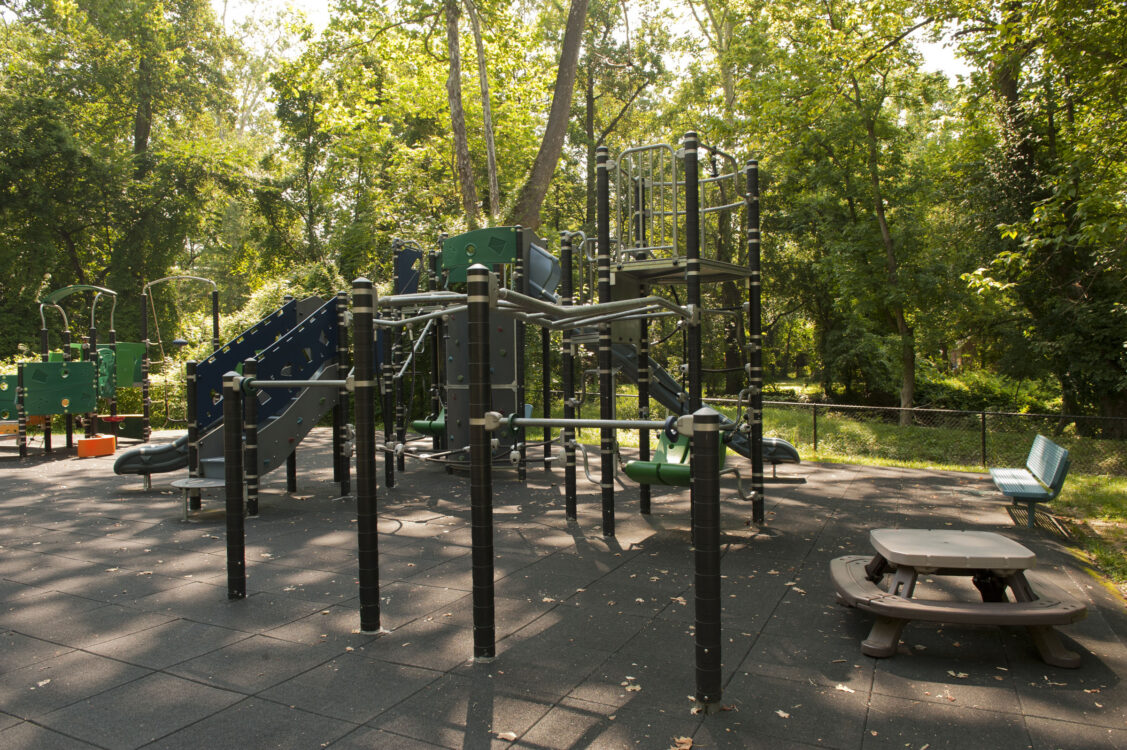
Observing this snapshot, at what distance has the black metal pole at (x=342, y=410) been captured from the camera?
816 cm

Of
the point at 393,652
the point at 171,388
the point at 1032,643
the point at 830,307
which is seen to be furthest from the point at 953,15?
the point at 171,388

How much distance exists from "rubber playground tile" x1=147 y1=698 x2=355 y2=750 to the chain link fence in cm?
1088

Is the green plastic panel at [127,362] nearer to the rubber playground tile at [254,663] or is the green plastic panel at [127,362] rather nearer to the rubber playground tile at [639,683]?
the rubber playground tile at [254,663]

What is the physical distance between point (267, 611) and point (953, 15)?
1220 cm

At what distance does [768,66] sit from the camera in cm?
2180

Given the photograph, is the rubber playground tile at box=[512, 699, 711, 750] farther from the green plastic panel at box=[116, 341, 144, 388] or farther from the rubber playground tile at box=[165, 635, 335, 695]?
the green plastic panel at box=[116, 341, 144, 388]

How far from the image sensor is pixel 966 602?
399cm

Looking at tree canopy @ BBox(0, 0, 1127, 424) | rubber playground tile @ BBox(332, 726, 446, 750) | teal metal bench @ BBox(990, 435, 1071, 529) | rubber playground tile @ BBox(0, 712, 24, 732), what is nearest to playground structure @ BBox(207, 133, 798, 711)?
rubber playground tile @ BBox(332, 726, 446, 750)

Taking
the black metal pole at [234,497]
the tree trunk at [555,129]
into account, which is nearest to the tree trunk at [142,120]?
the tree trunk at [555,129]

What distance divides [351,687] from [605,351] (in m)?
3.93

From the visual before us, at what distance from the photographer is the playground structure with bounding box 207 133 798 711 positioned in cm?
376

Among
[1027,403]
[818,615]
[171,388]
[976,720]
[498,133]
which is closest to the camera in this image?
[976,720]

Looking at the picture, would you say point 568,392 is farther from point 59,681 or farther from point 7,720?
point 7,720

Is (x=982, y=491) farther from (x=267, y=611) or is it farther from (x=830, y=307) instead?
(x=830, y=307)
